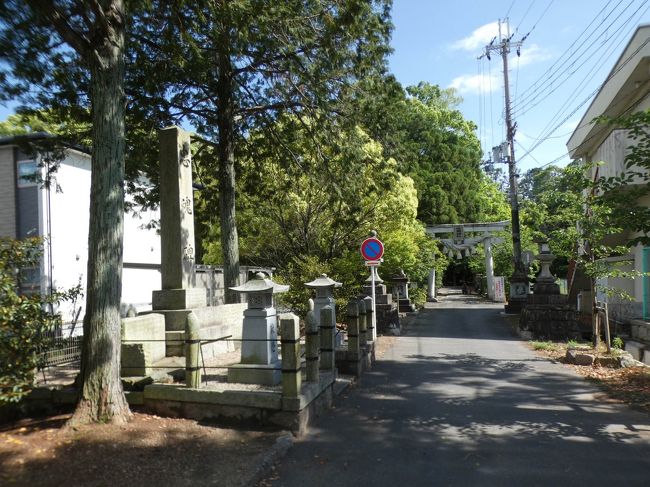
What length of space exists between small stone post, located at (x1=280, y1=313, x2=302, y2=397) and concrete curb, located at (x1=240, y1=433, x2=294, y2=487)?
1.73 ft

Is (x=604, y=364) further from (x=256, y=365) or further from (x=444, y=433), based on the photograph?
(x=256, y=365)

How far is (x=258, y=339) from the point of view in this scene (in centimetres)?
702

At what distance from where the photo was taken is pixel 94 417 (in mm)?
5773

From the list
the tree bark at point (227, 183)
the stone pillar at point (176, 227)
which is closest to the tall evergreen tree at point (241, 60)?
the tree bark at point (227, 183)

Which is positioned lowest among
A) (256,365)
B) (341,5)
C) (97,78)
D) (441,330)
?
(441,330)

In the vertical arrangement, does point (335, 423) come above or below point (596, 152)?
below

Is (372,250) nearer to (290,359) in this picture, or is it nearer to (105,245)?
(290,359)

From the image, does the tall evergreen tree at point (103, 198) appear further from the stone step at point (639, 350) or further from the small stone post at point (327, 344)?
the stone step at point (639, 350)

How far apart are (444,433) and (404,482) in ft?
5.50

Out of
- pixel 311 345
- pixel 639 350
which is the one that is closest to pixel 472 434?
pixel 311 345

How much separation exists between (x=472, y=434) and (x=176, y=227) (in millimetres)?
6627

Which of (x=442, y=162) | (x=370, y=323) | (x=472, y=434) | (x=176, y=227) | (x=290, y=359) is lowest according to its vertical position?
(x=472, y=434)

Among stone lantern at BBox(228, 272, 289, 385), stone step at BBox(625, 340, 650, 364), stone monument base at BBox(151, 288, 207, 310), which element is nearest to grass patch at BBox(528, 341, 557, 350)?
stone step at BBox(625, 340, 650, 364)

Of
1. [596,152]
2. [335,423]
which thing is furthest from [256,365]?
[596,152]
